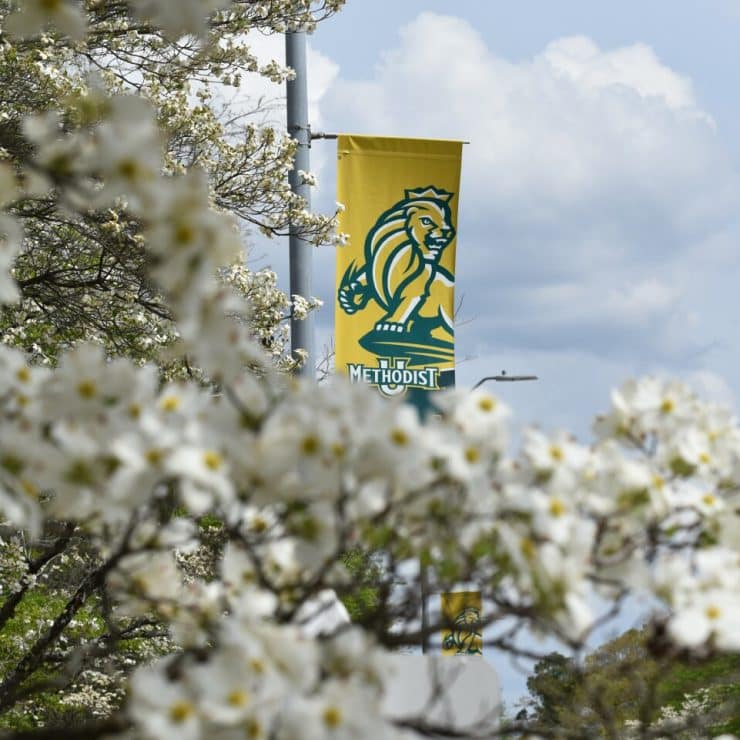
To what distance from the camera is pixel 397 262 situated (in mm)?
10438

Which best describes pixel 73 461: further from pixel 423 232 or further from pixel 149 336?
pixel 423 232

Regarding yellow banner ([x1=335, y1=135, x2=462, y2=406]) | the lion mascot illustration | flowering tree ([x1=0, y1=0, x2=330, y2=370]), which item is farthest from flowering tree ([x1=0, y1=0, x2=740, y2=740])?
the lion mascot illustration

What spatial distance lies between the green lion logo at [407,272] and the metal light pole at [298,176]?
2.52 feet

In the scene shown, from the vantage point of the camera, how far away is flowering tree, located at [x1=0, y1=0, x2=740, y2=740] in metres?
1.56

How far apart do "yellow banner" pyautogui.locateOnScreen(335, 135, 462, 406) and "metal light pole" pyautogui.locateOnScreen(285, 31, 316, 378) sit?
0.72 metres

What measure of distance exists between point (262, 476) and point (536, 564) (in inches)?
18.1

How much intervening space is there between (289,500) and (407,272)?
29.3 feet

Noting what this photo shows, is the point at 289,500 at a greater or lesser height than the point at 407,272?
lesser

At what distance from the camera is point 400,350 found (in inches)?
407

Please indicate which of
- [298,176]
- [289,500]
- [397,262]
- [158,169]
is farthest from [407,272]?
[289,500]

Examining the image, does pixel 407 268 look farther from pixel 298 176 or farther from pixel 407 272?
pixel 298 176

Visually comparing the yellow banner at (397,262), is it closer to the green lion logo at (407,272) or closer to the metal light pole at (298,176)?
the green lion logo at (407,272)

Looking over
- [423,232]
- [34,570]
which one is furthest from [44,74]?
[423,232]

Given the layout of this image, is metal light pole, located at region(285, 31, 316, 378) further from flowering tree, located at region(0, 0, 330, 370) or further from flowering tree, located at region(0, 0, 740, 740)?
flowering tree, located at region(0, 0, 740, 740)
